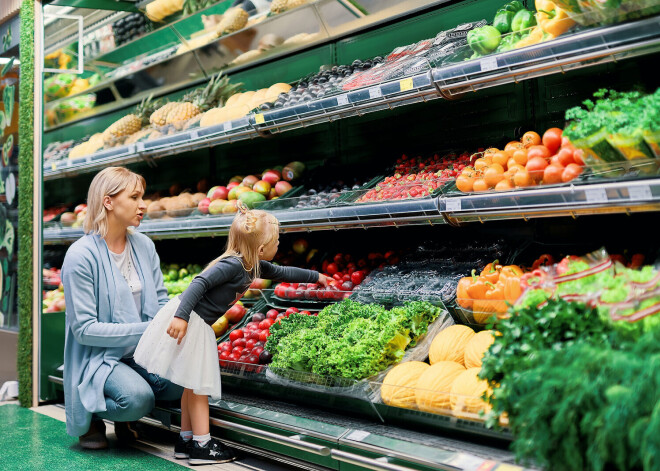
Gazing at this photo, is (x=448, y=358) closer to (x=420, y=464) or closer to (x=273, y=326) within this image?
(x=420, y=464)

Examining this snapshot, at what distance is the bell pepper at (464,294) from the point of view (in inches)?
110

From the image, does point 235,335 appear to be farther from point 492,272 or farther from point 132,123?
point 132,123

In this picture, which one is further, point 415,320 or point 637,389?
point 415,320

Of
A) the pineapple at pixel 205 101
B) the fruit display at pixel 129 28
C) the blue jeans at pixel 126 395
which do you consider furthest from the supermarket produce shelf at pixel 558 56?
the fruit display at pixel 129 28

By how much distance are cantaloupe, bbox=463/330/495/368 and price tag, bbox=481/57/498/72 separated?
1.06 m

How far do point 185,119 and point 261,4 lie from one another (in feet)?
3.12

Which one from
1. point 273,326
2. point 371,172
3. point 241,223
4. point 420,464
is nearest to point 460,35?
point 371,172

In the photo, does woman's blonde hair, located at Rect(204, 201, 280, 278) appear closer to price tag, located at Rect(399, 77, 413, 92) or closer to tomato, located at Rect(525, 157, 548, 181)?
price tag, located at Rect(399, 77, 413, 92)

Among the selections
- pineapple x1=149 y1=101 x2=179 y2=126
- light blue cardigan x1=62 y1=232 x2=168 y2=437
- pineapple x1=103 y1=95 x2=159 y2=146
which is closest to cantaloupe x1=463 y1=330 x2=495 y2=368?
light blue cardigan x1=62 y1=232 x2=168 y2=437

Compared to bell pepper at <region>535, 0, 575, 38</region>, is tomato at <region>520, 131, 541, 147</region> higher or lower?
lower

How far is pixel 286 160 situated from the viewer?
4.65 meters

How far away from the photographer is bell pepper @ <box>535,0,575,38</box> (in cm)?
242

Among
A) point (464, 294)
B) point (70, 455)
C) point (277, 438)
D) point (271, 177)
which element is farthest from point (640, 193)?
point (70, 455)

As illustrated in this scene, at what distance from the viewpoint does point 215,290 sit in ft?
9.89
